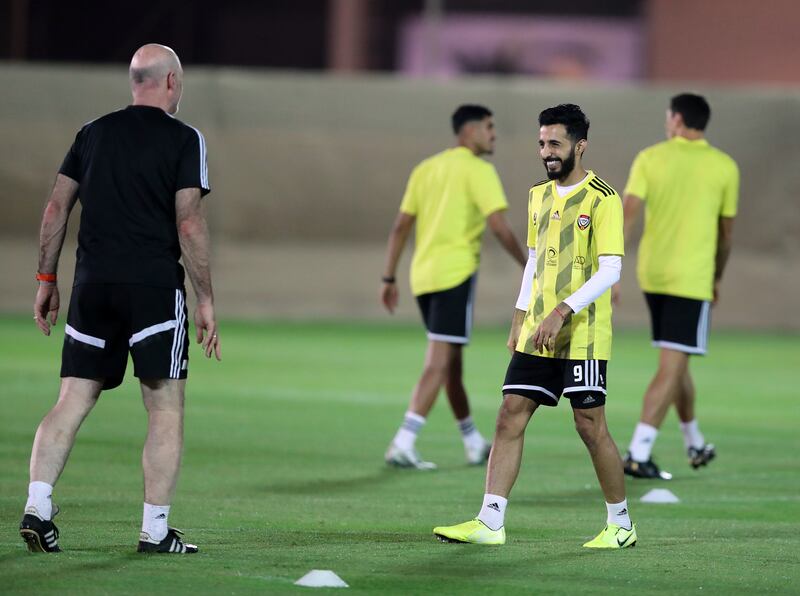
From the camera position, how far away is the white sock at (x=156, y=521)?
6555mm

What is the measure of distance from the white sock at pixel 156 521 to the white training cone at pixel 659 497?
3192mm

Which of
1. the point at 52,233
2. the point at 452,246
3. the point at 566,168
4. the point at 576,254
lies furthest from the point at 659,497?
the point at 52,233

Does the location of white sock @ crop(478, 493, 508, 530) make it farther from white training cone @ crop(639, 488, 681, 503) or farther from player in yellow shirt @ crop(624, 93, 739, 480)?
player in yellow shirt @ crop(624, 93, 739, 480)

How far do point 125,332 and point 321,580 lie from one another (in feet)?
4.84

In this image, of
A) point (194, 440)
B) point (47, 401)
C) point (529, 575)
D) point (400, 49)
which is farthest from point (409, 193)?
point (400, 49)

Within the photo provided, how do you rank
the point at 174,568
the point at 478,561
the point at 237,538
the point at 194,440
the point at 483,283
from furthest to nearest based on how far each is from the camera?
the point at 483,283, the point at 194,440, the point at 237,538, the point at 478,561, the point at 174,568

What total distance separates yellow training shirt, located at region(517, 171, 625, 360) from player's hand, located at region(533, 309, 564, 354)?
0.13 m

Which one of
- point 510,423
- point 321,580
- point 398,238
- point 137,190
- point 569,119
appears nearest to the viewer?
point 321,580

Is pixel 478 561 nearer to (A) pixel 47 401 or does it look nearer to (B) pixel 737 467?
(B) pixel 737 467

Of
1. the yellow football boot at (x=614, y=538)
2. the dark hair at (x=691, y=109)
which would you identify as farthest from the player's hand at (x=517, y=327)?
the dark hair at (x=691, y=109)

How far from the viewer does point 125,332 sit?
6738 millimetres

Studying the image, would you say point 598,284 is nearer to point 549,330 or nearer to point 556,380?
point 549,330

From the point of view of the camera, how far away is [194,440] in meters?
10.8

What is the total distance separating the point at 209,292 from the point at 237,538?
3.98 ft
